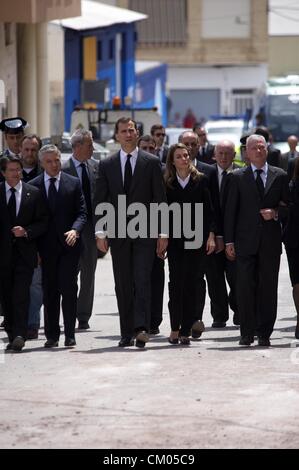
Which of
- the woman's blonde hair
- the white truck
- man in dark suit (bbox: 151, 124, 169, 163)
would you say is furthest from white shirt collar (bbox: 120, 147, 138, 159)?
the white truck

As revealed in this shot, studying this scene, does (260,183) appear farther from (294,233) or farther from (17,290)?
(17,290)

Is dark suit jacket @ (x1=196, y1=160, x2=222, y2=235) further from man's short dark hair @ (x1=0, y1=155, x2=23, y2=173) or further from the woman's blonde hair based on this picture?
man's short dark hair @ (x1=0, y1=155, x2=23, y2=173)

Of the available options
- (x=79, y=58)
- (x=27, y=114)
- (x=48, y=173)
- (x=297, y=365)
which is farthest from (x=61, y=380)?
(x=79, y=58)

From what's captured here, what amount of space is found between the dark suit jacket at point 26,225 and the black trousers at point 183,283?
1128 mm

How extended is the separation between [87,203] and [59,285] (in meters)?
1.43

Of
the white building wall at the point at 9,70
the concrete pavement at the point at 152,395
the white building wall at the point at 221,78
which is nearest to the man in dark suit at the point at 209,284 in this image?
the concrete pavement at the point at 152,395

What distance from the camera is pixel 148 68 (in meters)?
62.4

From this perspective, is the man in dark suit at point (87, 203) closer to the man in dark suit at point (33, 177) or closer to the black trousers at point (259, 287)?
the man in dark suit at point (33, 177)

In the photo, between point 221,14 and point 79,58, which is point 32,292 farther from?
point 221,14

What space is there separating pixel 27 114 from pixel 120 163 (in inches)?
852

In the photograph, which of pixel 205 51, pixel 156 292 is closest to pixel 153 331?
pixel 156 292

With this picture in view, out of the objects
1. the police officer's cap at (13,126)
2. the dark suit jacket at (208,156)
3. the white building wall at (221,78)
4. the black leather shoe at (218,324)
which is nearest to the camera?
the police officer's cap at (13,126)

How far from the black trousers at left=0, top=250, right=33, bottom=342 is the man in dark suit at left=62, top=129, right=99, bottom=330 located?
1.49 m

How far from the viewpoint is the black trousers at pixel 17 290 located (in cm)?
1289
